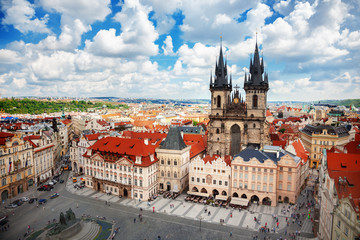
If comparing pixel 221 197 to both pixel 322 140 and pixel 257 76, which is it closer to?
pixel 257 76

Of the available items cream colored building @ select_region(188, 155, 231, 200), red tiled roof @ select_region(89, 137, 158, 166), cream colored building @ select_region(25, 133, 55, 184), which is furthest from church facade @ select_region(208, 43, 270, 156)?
cream colored building @ select_region(25, 133, 55, 184)

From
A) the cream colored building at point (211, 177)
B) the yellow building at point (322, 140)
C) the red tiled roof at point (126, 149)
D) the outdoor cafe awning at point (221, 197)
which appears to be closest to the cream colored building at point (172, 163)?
the red tiled roof at point (126, 149)

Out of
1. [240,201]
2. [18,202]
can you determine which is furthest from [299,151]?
[18,202]

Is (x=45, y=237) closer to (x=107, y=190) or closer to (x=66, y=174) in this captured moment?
(x=107, y=190)

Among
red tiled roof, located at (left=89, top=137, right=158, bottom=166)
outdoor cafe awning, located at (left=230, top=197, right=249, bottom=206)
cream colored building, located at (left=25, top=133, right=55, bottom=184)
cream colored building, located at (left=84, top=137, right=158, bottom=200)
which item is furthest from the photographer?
cream colored building, located at (left=25, top=133, right=55, bottom=184)

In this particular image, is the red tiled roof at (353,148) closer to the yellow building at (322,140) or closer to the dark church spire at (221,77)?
the yellow building at (322,140)

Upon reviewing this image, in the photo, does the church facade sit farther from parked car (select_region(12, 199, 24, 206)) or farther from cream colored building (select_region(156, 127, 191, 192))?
parked car (select_region(12, 199, 24, 206))
